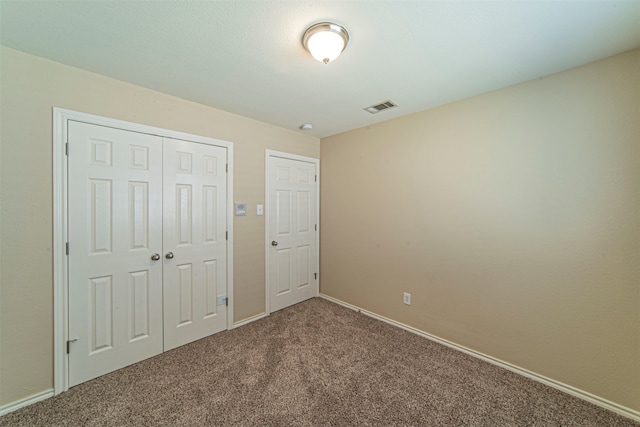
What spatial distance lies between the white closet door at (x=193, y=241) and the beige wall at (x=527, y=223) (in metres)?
1.82

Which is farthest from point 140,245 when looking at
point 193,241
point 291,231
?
point 291,231

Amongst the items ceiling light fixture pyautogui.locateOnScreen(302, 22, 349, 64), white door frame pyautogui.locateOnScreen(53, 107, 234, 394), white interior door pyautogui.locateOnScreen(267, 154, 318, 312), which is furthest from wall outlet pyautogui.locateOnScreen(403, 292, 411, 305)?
white door frame pyautogui.locateOnScreen(53, 107, 234, 394)

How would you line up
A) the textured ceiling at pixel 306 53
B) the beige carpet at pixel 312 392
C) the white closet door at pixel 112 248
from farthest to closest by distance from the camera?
the white closet door at pixel 112 248 → the beige carpet at pixel 312 392 → the textured ceiling at pixel 306 53

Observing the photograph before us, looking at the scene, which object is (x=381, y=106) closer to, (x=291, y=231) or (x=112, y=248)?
(x=291, y=231)

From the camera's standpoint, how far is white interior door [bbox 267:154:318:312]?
10.1 feet

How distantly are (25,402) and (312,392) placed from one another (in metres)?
1.97

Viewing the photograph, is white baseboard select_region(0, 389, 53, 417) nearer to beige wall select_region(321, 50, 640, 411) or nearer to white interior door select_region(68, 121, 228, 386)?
white interior door select_region(68, 121, 228, 386)

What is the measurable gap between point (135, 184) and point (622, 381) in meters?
3.92

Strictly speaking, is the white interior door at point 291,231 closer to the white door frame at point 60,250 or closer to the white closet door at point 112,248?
the white closet door at point 112,248

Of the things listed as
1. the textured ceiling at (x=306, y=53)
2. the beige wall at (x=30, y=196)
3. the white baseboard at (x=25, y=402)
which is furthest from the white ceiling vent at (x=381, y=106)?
the white baseboard at (x=25, y=402)

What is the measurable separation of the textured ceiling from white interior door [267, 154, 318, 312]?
1.21 m

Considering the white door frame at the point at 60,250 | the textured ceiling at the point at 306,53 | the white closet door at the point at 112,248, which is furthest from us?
the white closet door at the point at 112,248

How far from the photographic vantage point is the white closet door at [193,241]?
7.46 ft

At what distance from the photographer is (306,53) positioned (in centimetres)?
159
